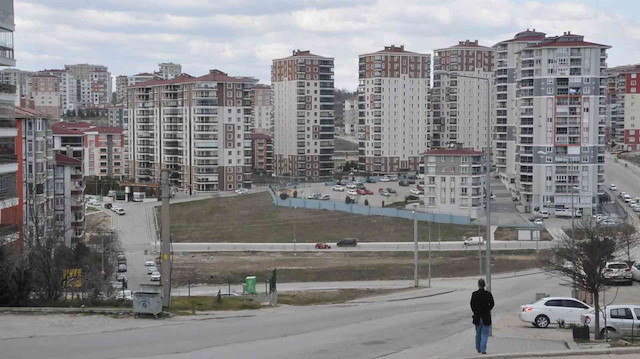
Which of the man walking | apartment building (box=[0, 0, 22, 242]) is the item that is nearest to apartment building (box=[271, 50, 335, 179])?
apartment building (box=[0, 0, 22, 242])

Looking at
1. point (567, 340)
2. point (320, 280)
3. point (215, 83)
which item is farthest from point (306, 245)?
Result: point (567, 340)

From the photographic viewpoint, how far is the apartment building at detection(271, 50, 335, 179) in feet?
382

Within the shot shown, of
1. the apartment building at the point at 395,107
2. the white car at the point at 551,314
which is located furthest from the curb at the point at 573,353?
the apartment building at the point at 395,107

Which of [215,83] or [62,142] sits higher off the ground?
[215,83]

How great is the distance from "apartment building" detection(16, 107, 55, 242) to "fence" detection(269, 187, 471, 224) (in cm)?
2824

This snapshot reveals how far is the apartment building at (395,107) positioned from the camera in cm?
11256

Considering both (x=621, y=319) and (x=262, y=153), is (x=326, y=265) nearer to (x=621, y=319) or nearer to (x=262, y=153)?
(x=621, y=319)

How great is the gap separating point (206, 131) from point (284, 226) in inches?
946

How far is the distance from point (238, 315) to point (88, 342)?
6.25m

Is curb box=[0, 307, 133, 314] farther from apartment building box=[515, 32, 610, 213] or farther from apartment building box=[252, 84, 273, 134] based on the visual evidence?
apartment building box=[252, 84, 273, 134]

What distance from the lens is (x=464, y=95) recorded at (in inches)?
4616

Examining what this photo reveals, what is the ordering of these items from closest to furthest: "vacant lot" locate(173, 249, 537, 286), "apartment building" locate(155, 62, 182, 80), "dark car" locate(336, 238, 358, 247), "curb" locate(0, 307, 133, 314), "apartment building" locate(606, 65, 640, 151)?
"curb" locate(0, 307, 133, 314), "vacant lot" locate(173, 249, 537, 286), "dark car" locate(336, 238, 358, 247), "apartment building" locate(606, 65, 640, 151), "apartment building" locate(155, 62, 182, 80)

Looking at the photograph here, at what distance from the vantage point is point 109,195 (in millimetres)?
93562

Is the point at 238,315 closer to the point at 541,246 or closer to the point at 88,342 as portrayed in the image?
the point at 88,342
